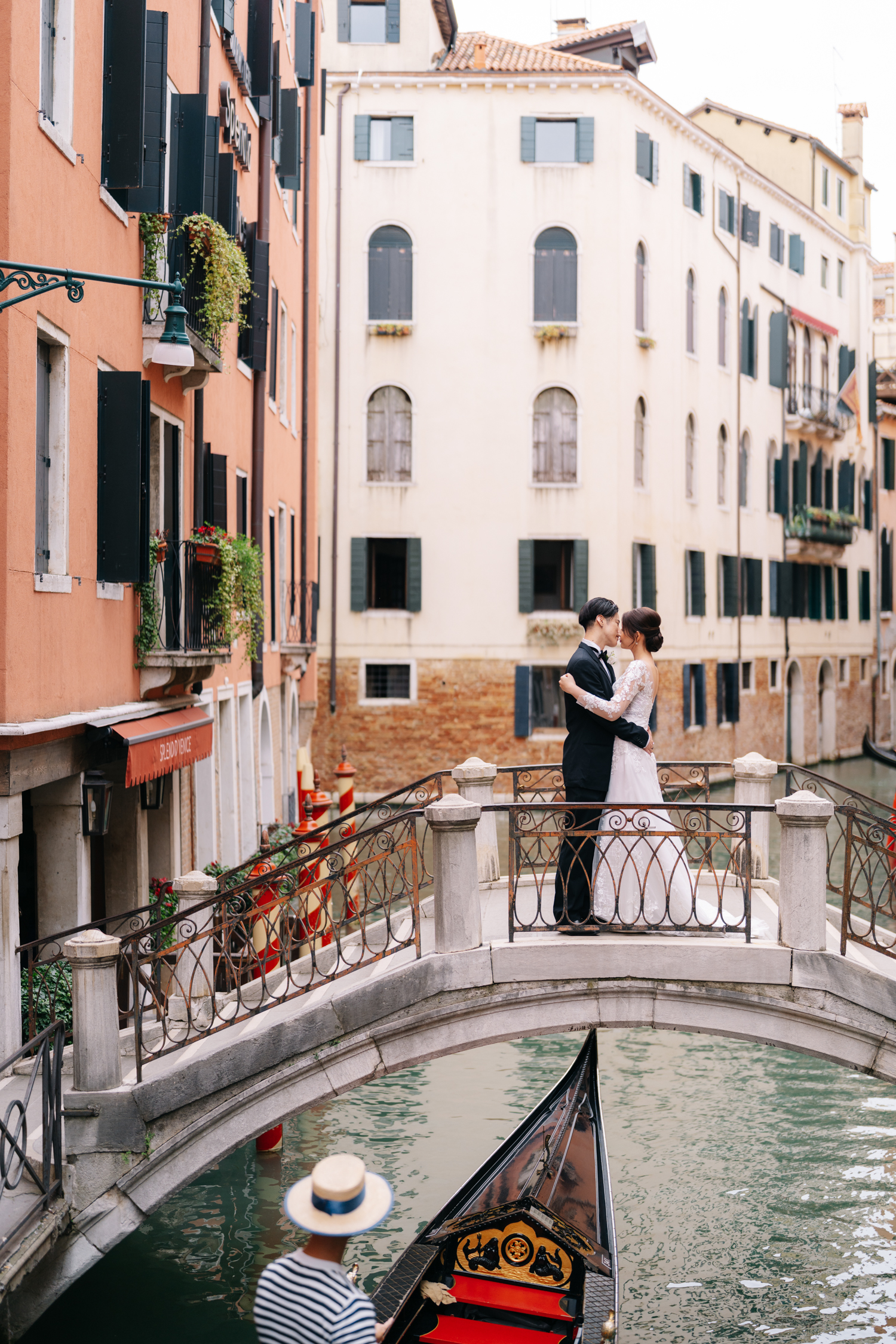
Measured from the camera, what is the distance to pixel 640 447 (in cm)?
2742

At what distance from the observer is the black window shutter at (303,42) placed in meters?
17.9

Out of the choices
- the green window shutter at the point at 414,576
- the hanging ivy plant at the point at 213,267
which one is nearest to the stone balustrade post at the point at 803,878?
the hanging ivy plant at the point at 213,267

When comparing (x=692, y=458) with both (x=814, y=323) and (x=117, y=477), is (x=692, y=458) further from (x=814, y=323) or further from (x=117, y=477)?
(x=117, y=477)

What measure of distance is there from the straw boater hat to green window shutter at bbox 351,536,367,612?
22613 millimetres

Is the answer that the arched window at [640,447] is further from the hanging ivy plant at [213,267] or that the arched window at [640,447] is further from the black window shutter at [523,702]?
the hanging ivy plant at [213,267]

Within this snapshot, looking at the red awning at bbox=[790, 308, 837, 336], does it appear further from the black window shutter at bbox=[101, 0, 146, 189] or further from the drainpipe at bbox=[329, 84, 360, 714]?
the black window shutter at bbox=[101, 0, 146, 189]

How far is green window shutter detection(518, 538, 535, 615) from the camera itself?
2611cm

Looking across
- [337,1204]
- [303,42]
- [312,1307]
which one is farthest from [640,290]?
[312,1307]

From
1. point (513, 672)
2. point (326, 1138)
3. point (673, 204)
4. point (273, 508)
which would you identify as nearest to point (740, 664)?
point (513, 672)

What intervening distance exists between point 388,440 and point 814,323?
48.5 ft

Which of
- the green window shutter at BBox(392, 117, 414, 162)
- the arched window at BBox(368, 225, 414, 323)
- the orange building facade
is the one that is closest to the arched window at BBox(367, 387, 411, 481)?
the arched window at BBox(368, 225, 414, 323)

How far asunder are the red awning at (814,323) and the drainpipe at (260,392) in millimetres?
22477

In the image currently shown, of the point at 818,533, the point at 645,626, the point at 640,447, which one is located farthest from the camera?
the point at 818,533

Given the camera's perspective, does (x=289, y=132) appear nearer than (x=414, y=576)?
Yes
